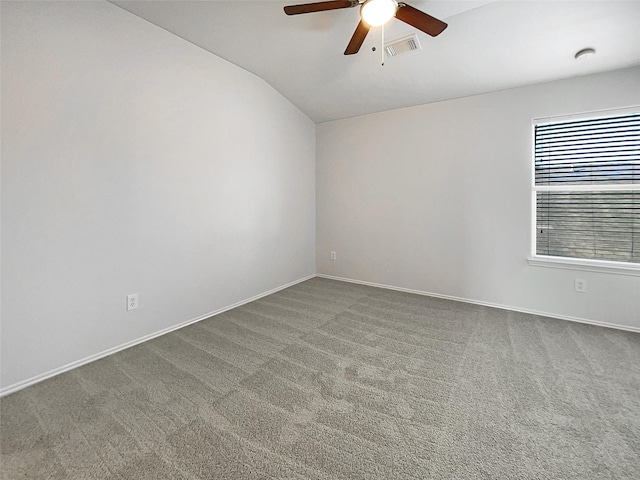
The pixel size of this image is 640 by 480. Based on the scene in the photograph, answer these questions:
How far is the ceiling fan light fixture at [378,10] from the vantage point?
168 centimetres

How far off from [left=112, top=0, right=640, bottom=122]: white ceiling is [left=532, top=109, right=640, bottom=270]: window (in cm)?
53

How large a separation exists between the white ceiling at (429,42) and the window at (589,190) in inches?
21.0

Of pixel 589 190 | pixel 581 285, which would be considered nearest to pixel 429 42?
pixel 589 190

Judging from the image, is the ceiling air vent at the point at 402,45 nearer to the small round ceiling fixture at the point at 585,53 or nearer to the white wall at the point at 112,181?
the small round ceiling fixture at the point at 585,53

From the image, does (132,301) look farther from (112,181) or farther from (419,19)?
(419,19)

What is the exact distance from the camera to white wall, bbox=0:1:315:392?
6.03 ft

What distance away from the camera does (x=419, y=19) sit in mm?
1827

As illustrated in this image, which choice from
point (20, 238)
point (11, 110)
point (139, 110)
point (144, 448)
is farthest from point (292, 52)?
point (144, 448)

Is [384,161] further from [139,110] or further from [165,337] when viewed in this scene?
[165,337]

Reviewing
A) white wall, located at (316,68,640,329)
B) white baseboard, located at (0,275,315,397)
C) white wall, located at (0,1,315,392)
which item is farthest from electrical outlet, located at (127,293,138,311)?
white wall, located at (316,68,640,329)

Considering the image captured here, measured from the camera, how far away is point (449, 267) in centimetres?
354

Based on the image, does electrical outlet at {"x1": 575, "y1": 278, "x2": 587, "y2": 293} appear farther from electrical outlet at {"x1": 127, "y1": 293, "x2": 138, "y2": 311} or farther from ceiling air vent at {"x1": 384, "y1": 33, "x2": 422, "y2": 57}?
electrical outlet at {"x1": 127, "y1": 293, "x2": 138, "y2": 311}

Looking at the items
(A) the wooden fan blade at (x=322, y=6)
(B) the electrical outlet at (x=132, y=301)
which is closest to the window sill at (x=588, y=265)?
(A) the wooden fan blade at (x=322, y=6)

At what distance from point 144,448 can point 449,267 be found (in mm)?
3293
